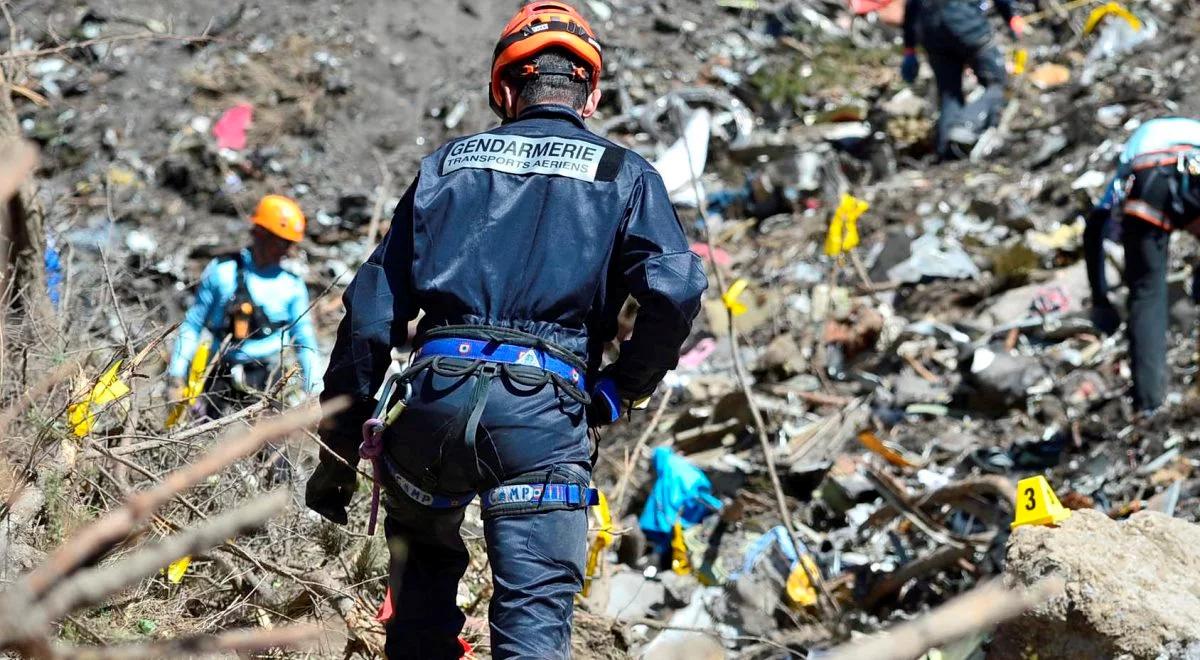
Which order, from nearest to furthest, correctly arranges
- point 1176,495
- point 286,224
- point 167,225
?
point 1176,495, point 286,224, point 167,225

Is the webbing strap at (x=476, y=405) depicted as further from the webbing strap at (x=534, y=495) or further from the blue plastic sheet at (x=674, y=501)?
the blue plastic sheet at (x=674, y=501)

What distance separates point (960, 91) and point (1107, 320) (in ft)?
11.4

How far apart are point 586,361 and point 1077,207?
20.0 feet

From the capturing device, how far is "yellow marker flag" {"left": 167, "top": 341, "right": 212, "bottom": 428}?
13.0 ft

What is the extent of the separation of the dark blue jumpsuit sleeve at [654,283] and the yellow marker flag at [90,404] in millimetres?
1371

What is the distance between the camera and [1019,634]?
3.43 meters

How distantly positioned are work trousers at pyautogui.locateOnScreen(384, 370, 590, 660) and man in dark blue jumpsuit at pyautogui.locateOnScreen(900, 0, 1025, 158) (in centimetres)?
742

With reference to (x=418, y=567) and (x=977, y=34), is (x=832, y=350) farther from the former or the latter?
(x=418, y=567)

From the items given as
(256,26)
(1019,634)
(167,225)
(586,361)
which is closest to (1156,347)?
(1019,634)

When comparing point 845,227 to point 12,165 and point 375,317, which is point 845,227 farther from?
point 12,165

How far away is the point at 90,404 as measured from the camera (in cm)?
339

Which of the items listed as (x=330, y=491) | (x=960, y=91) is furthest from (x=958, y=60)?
→ (x=330, y=491)

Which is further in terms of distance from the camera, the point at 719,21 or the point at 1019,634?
the point at 719,21

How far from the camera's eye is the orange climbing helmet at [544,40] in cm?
308
